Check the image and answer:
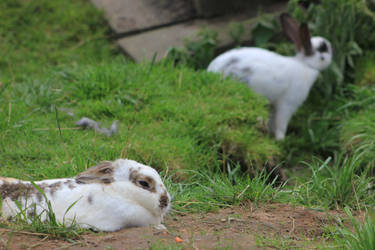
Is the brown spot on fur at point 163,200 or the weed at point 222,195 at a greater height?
the brown spot on fur at point 163,200

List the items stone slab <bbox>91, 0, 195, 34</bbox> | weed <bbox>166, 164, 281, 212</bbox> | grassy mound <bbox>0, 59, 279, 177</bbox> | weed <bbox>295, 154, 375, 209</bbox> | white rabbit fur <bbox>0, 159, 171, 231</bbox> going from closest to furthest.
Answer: white rabbit fur <bbox>0, 159, 171, 231</bbox> → weed <bbox>166, 164, 281, 212</bbox> → weed <bbox>295, 154, 375, 209</bbox> → grassy mound <bbox>0, 59, 279, 177</bbox> → stone slab <bbox>91, 0, 195, 34</bbox>

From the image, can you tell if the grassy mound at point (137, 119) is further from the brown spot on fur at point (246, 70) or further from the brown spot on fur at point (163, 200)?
the brown spot on fur at point (163, 200)

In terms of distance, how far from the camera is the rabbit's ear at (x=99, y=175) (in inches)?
103

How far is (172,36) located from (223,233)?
4312 mm

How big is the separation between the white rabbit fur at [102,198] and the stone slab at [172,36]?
3.67m

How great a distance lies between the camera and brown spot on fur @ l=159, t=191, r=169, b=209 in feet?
8.51

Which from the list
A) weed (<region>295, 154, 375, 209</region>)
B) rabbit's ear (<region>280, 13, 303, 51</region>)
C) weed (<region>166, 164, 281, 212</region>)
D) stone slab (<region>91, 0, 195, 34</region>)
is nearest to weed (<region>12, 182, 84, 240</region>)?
weed (<region>166, 164, 281, 212</region>)

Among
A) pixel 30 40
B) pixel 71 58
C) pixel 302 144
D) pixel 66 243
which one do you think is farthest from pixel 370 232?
pixel 30 40

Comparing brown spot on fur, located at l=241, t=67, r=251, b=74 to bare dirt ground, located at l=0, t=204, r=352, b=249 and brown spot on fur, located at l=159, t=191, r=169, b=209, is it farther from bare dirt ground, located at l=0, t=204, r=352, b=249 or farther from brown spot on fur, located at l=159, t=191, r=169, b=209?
brown spot on fur, located at l=159, t=191, r=169, b=209

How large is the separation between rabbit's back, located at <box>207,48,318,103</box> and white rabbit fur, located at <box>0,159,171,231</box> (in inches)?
111

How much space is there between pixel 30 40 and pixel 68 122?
285 cm

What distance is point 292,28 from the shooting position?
5.60 metres

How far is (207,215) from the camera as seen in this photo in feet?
9.52

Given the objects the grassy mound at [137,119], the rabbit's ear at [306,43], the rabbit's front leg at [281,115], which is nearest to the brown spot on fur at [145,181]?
the grassy mound at [137,119]
